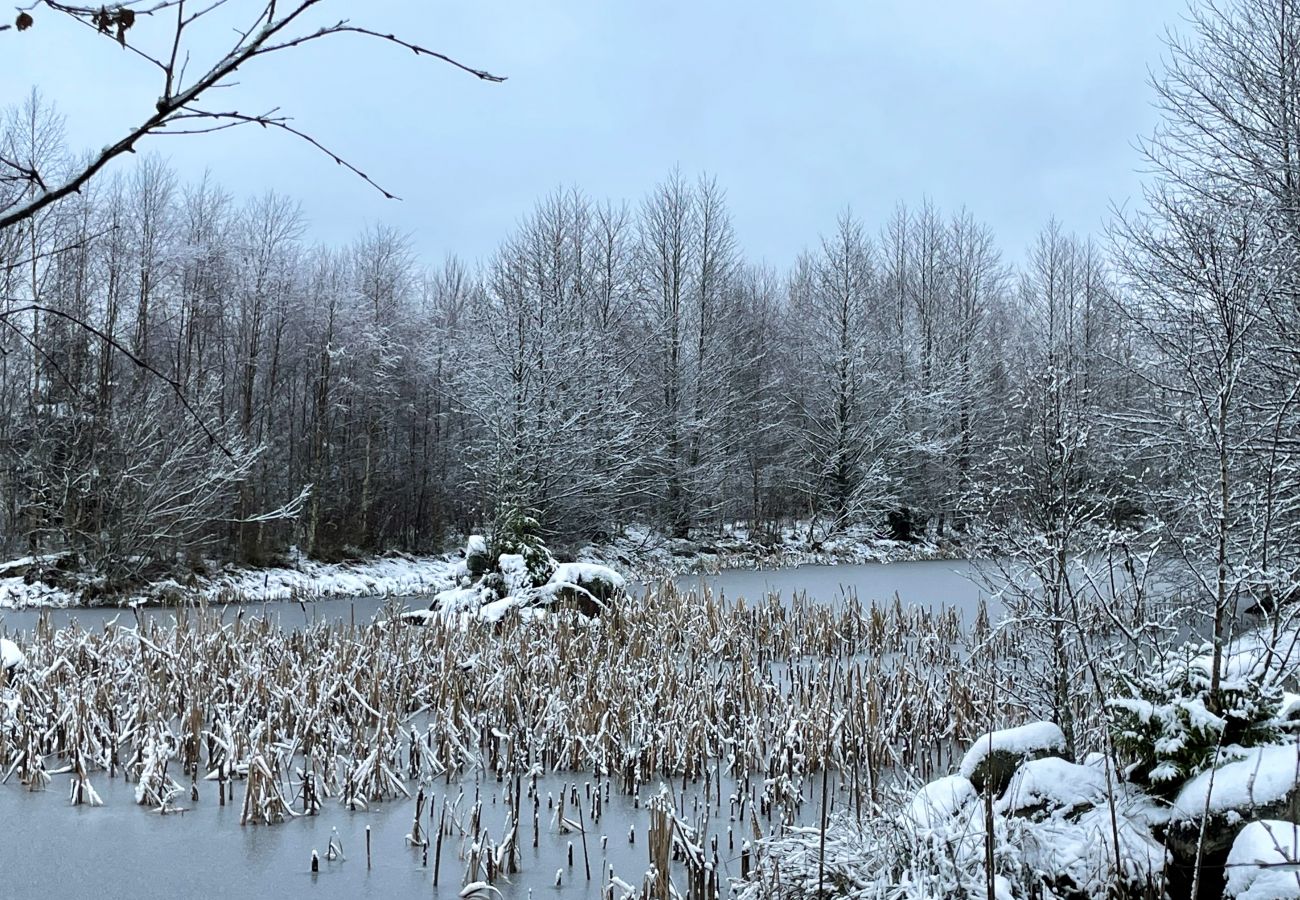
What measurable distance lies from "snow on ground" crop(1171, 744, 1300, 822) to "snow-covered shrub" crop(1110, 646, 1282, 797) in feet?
0.31

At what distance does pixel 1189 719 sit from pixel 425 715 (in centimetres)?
526

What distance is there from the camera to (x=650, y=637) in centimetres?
924

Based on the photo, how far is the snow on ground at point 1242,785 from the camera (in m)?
3.24

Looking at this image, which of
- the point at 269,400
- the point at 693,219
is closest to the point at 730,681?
the point at 269,400

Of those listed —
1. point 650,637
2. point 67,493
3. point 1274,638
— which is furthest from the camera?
point 67,493

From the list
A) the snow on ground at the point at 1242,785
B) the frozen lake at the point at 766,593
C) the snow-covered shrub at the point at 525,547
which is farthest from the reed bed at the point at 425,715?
the snow-covered shrub at the point at 525,547

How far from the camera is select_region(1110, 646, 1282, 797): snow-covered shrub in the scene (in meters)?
3.55

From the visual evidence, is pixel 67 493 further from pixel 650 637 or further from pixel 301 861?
pixel 301 861

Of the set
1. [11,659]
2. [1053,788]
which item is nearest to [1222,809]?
[1053,788]

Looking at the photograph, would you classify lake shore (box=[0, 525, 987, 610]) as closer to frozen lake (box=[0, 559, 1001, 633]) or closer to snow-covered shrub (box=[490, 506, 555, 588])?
frozen lake (box=[0, 559, 1001, 633])

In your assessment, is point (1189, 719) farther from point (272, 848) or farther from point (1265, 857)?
point (272, 848)

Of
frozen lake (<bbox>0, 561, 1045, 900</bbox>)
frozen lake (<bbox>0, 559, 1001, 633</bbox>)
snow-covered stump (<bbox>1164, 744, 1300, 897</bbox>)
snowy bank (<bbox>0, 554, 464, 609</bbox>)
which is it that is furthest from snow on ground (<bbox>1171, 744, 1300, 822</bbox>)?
snowy bank (<bbox>0, 554, 464, 609</bbox>)

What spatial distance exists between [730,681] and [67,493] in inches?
508

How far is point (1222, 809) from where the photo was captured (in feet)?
10.8
